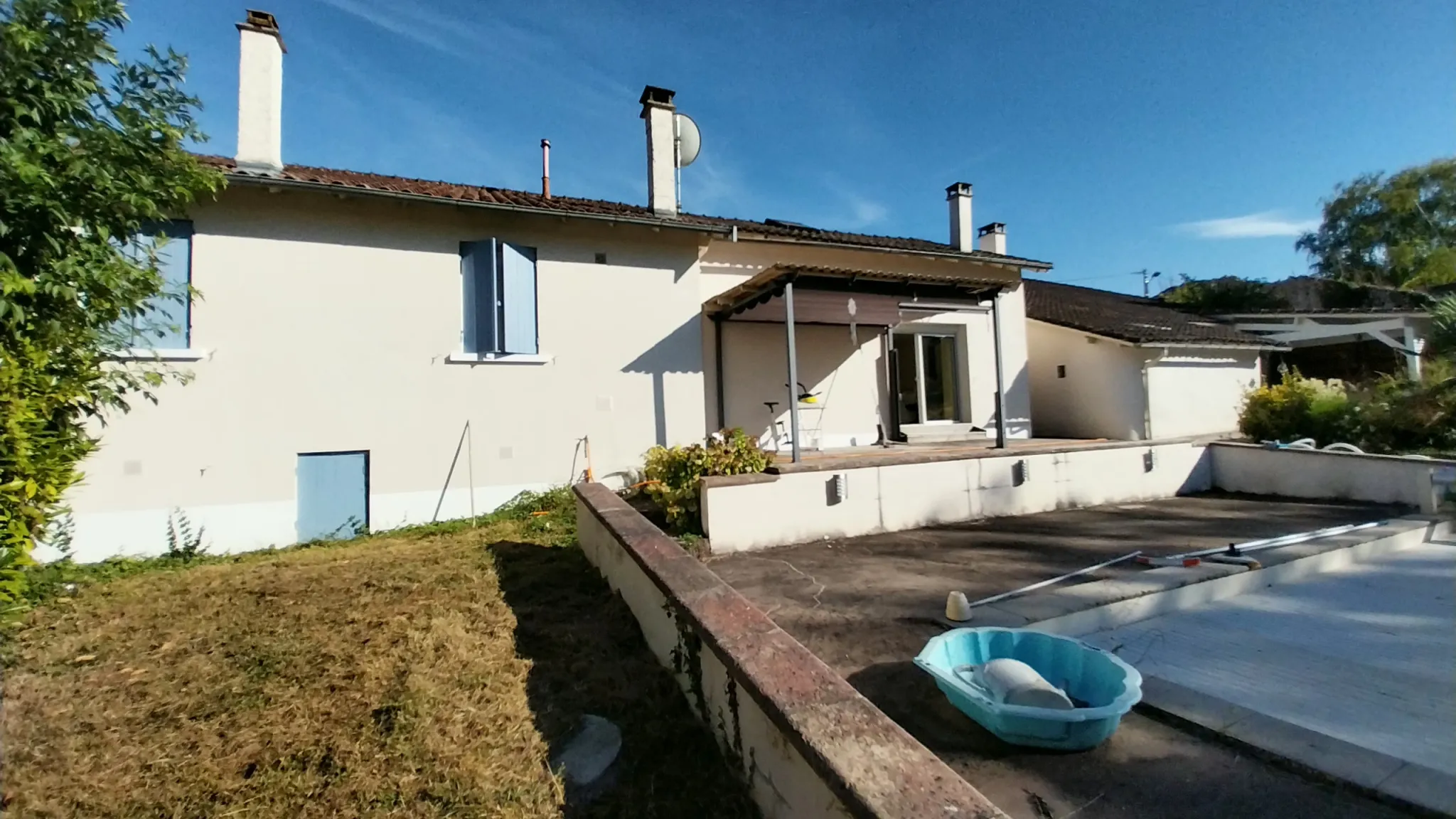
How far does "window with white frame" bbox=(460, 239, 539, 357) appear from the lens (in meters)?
7.61

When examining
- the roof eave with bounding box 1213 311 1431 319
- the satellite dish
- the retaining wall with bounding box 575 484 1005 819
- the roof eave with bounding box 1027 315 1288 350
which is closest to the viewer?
the retaining wall with bounding box 575 484 1005 819

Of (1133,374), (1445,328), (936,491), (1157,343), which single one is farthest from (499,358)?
(1157,343)

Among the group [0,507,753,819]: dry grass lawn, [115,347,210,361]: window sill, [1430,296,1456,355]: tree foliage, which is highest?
[115,347,210,361]: window sill

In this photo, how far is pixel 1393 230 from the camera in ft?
92.0

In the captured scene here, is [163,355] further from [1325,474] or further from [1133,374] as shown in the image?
[1133,374]

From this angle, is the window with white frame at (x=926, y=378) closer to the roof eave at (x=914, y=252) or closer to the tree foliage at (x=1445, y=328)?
the roof eave at (x=914, y=252)

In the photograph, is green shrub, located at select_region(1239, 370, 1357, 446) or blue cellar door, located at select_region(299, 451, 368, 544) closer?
blue cellar door, located at select_region(299, 451, 368, 544)

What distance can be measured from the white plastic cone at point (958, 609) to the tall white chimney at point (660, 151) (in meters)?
7.15

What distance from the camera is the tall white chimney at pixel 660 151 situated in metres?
8.97

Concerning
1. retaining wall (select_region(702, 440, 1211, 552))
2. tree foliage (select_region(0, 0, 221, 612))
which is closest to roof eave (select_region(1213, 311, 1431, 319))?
retaining wall (select_region(702, 440, 1211, 552))

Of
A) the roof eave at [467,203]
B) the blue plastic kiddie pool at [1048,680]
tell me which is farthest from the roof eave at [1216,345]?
the blue plastic kiddie pool at [1048,680]

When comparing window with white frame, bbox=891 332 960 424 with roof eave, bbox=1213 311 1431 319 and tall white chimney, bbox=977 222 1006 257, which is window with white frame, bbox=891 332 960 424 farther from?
roof eave, bbox=1213 311 1431 319

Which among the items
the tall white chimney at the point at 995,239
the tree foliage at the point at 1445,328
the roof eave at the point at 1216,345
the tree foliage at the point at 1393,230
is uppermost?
the tree foliage at the point at 1393,230

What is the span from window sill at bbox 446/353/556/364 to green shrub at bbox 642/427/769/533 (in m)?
2.48
